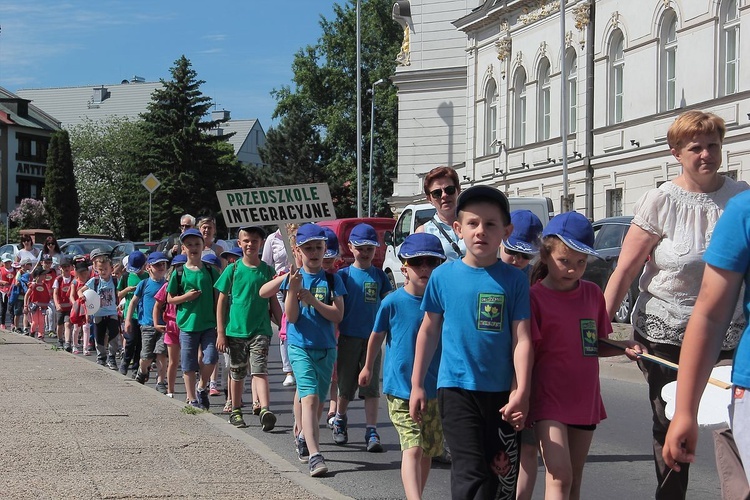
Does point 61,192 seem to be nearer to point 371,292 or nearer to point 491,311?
point 371,292

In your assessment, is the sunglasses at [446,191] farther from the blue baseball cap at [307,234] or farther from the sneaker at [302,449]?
the sneaker at [302,449]

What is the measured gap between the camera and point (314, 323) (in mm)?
8594

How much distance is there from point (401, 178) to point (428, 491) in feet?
156

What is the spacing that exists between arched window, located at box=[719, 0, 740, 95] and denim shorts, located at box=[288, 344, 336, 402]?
71.7ft

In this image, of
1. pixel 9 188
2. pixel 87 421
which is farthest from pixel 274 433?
pixel 9 188

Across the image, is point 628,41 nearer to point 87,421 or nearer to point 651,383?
point 87,421

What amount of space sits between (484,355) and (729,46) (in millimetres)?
25089

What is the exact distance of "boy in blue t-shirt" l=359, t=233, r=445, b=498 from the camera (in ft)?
21.1

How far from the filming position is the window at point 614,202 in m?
34.0

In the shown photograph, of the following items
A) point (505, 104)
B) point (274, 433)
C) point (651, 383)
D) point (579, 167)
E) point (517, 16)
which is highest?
point (517, 16)

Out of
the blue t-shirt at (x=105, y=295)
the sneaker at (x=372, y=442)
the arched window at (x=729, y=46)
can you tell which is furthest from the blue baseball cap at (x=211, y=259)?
the arched window at (x=729, y=46)

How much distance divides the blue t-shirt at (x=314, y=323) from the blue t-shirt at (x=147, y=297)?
4.99 meters

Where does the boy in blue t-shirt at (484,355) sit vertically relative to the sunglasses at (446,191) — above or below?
below

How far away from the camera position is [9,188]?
11150cm
